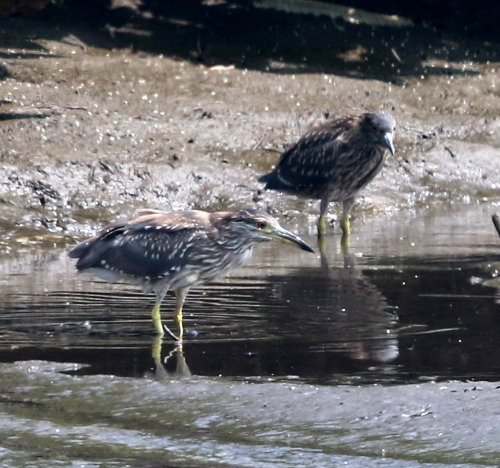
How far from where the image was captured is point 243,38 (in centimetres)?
1694

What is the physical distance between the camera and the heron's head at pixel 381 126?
1235 cm

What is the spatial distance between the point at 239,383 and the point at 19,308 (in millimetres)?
2740

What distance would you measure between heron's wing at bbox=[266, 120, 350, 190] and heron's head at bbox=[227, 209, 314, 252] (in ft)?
16.0

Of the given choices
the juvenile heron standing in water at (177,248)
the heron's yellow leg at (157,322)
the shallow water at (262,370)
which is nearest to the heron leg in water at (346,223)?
the shallow water at (262,370)

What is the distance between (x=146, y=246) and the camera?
8.09 metres

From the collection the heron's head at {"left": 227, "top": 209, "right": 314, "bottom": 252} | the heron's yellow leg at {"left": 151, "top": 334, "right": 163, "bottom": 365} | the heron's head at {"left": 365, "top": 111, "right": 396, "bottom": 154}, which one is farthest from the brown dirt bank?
the heron's yellow leg at {"left": 151, "top": 334, "right": 163, "bottom": 365}

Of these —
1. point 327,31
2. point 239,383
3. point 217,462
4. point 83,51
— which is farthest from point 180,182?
point 217,462

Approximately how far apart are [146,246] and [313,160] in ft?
16.8

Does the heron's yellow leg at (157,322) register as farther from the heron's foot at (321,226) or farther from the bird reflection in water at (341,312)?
the heron's foot at (321,226)

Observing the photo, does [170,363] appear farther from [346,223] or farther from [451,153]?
[451,153]

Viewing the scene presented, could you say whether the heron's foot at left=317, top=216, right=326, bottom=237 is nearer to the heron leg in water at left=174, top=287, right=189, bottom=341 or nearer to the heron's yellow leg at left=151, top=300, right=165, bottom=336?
the heron leg in water at left=174, top=287, right=189, bottom=341

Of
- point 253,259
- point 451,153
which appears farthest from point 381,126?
point 451,153

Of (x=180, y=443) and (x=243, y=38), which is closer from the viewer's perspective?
(x=180, y=443)

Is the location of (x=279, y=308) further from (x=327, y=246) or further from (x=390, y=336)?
(x=327, y=246)
